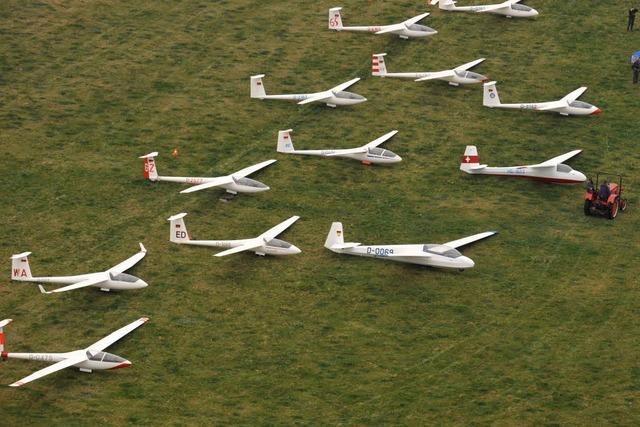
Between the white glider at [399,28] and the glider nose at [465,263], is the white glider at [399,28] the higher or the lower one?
the higher one

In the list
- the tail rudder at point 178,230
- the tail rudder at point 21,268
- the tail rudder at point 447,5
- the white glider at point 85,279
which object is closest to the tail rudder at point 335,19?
the tail rudder at point 447,5

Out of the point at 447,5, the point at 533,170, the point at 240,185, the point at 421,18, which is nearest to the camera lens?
the point at 240,185

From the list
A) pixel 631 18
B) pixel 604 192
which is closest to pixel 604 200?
pixel 604 192

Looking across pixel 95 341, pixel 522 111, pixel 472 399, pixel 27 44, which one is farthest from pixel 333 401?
pixel 27 44

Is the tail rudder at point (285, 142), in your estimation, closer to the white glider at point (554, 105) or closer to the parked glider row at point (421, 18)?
the white glider at point (554, 105)

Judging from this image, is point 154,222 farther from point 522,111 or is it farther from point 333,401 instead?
point 522,111

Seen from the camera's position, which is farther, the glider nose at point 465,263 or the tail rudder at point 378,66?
the tail rudder at point 378,66

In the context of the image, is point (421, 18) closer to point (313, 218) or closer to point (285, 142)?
point (285, 142)

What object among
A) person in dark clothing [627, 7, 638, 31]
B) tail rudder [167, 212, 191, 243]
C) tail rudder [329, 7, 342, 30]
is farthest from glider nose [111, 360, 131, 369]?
person in dark clothing [627, 7, 638, 31]
